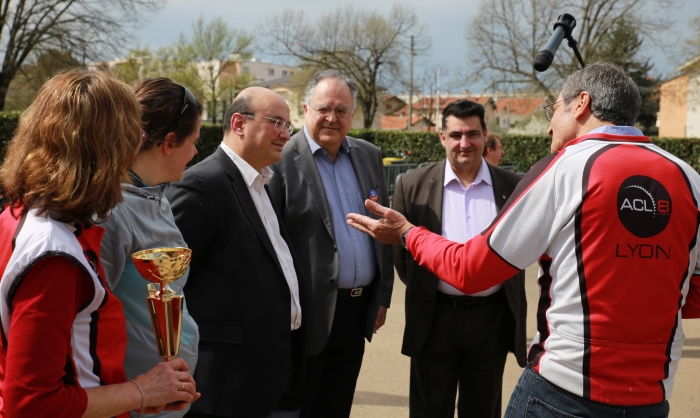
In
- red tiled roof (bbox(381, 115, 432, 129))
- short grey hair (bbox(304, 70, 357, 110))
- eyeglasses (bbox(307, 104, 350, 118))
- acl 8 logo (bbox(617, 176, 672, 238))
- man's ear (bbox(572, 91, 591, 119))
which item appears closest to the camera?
acl 8 logo (bbox(617, 176, 672, 238))

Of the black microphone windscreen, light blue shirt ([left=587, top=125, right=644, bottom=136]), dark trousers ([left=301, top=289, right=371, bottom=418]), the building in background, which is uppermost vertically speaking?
the building in background

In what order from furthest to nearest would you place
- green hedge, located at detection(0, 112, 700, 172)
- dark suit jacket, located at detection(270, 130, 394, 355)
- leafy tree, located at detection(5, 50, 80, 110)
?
leafy tree, located at detection(5, 50, 80, 110)
green hedge, located at detection(0, 112, 700, 172)
dark suit jacket, located at detection(270, 130, 394, 355)

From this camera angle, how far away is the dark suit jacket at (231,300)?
286 centimetres

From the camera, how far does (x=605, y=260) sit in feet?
7.10

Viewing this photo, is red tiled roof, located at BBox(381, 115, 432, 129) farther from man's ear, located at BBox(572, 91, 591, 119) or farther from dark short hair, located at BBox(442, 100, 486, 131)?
man's ear, located at BBox(572, 91, 591, 119)

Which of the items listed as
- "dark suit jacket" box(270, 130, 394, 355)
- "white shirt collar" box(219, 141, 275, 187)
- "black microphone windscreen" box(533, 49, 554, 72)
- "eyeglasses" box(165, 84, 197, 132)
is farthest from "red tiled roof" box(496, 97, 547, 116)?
"eyeglasses" box(165, 84, 197, 132)

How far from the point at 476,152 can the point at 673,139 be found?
24.1 metres

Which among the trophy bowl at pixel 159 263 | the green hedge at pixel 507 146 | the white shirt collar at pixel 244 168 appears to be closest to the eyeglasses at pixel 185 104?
the trophy bowl at pixel 159 263

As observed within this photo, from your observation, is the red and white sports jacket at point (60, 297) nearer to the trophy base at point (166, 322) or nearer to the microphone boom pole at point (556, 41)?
the trophy base at point (166, 322)

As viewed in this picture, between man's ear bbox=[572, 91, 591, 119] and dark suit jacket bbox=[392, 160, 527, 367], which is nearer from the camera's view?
man's ear bbox=[572, 91, 591, 119]

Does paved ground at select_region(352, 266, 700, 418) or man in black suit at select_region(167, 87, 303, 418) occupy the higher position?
man in black suit at select_region(167, 87, 303, 418)

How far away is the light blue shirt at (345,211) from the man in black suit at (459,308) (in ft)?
1.14

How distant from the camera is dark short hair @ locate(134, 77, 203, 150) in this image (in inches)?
88.4

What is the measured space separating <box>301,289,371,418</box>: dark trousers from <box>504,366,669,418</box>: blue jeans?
5.13 feet
